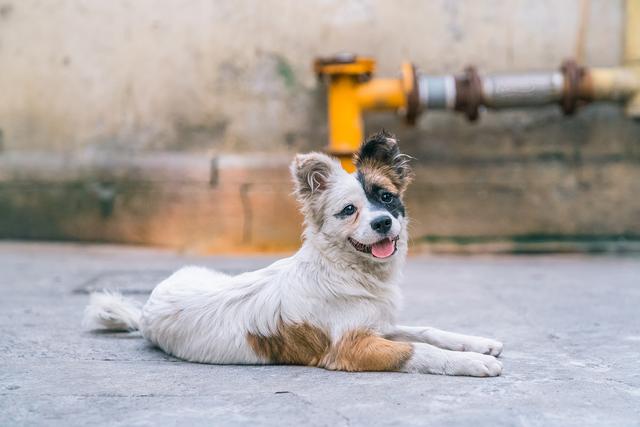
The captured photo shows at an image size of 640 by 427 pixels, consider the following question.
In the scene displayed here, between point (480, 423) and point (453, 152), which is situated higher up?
point (453, 152)

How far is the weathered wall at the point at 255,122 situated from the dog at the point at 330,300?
3648mm

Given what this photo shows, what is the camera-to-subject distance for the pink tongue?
148 inches

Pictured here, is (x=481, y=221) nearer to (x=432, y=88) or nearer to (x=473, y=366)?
(x=432, y=88)

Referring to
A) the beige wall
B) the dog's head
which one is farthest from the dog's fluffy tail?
the beige wall

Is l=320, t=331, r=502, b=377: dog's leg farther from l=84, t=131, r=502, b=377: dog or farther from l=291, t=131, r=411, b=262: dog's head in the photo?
l=291, t=131, r=411, b=262: dog's head

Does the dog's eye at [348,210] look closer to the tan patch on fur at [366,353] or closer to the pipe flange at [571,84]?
the tan patch on fur at [366,353]

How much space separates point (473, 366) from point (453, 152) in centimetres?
431

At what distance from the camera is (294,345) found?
376 centimetres

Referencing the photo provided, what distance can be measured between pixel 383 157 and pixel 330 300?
→ 69cm

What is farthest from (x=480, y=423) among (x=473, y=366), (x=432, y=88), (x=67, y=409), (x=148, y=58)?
(x=148, y=58)

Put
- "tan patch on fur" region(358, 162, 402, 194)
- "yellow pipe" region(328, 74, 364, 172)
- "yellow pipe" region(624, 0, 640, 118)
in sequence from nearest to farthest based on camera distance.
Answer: "tan patch on fur" region(358, 162, 402, 194) < "yellow pipe" region(328, 74, 364, 172) < "yellow pipe" region(624, 0, 640, 118)

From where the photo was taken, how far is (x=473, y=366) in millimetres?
3480

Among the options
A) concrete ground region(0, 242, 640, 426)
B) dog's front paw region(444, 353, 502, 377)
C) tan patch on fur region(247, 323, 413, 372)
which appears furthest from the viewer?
tan patch on fur region(247, 323, 413, 372)

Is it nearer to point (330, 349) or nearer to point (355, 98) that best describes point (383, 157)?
point (330, 349)
